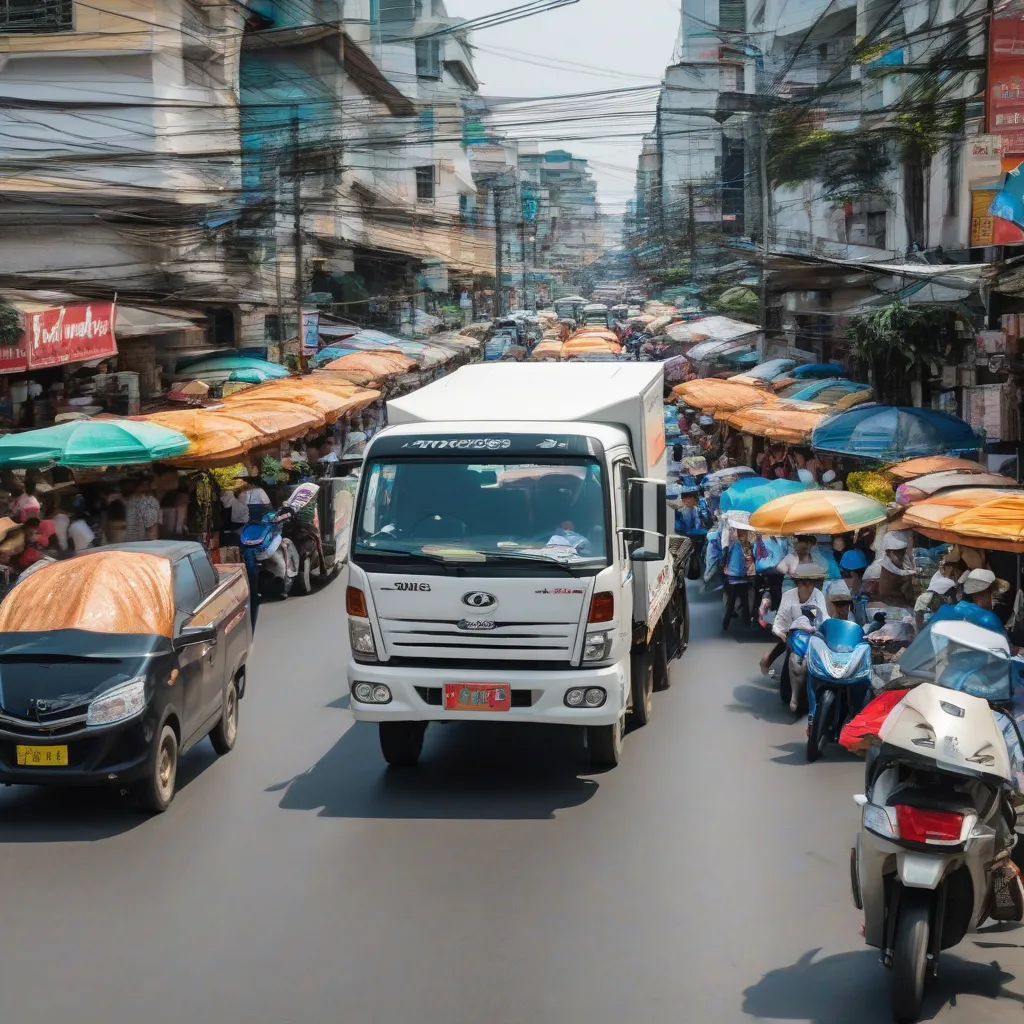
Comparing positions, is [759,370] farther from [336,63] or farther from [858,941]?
[858,941]

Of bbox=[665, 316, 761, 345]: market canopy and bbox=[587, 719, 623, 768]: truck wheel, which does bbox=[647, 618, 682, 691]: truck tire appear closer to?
bbox=[587, 719, 623, 768]: truck wheel

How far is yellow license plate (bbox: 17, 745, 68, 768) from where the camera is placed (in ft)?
27.8

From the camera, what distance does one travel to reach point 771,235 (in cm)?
4003

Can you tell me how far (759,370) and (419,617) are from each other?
1011 inches

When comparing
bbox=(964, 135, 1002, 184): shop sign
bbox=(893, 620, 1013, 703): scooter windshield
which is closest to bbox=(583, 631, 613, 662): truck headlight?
bbox=(893, 620, 1013, 703): scooter windshield

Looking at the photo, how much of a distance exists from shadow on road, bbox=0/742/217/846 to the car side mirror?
1.06m

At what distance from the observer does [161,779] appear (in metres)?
9.03

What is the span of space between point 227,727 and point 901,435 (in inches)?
408

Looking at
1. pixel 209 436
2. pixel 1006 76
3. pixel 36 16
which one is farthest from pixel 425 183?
pixel 1006 76

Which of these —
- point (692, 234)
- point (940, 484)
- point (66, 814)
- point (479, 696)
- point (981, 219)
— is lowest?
point (66, 814)

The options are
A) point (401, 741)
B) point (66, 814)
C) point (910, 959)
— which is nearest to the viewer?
point (910, 959)

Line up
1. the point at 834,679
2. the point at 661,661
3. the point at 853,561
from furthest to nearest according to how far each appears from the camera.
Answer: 1. the point at 853,561
2. the point at 661,661
3. the point at 834,679

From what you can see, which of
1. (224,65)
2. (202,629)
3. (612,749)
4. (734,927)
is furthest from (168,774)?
(224,65)

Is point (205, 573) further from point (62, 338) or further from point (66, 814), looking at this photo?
point (62, 338)
